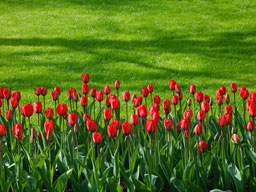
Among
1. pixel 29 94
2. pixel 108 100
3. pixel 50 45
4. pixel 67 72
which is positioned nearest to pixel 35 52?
pixel 50 45

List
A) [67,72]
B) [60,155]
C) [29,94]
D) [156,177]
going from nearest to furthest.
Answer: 1. [156,177]
2. [60,155]
3. [29,94]
4. [67,72]

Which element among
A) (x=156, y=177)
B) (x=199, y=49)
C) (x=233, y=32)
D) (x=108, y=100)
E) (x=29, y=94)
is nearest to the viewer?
(x=156, y=177)

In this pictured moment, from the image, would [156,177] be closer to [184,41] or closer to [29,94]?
[29,94]

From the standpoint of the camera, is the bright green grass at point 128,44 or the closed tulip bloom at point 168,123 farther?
the bright green grass at point 128,44

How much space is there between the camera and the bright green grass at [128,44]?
26.8 ft

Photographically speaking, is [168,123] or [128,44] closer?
[168,123]

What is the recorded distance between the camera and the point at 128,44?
1021cm

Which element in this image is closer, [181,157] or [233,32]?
[181,157]

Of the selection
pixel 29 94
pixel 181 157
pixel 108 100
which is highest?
pixel 108 100

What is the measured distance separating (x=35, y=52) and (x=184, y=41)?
330cm

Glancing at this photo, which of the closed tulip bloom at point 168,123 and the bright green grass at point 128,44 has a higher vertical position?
the closed tulip bloom at point 168,123

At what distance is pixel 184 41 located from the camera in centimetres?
1032

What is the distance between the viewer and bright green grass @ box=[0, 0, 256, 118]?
818 cm

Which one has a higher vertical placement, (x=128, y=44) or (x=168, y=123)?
(x=168, y=123)
